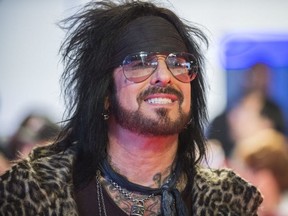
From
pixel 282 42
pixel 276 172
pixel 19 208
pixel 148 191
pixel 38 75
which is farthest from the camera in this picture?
pixel 282 42

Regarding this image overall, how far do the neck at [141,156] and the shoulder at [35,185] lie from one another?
173mm

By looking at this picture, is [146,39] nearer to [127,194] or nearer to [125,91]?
[125,91]

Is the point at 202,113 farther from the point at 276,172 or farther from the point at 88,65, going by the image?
the point at 276,172

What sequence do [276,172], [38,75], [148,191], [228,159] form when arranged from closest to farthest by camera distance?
[148,191] < [276,172] < [228,159] < [38,75]

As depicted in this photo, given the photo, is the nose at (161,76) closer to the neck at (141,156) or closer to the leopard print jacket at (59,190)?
the neck at (141,156)

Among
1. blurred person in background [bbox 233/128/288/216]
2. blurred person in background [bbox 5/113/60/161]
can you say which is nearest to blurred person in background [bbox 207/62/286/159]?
blurred person in background [bbox 5/113/60/161]

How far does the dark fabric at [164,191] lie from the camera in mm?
2648

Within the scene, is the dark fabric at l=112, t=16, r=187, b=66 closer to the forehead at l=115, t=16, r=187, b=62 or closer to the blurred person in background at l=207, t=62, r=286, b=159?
the forehead at l=115, t=16, r=187, b=62

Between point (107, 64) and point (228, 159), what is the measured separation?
2.66m

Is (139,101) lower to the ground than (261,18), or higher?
higher

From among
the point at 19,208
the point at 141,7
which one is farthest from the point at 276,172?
the point at 19,208

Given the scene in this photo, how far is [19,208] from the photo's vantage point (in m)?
2.51

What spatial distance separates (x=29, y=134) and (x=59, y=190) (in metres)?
2.27

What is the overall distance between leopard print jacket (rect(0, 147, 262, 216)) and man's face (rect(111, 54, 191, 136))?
0.24 m
